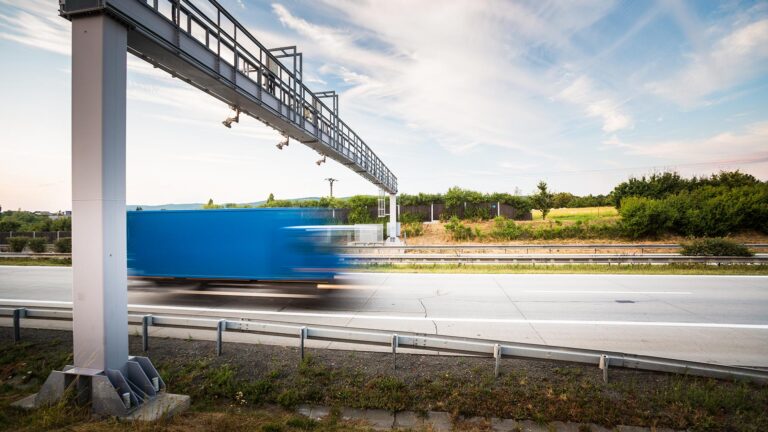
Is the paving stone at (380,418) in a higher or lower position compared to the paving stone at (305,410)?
higher

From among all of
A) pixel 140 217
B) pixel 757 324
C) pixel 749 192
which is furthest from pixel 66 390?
pixel 749 192

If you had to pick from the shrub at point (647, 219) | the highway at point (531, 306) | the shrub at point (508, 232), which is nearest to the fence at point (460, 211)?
the shrub at point (508, 232)

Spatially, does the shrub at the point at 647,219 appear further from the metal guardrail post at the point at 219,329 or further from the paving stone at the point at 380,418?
the metal guardrail post at the point at 219,329

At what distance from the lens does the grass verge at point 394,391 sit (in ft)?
14.1

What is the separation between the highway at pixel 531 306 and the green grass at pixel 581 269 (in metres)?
1.08

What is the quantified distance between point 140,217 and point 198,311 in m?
4.53

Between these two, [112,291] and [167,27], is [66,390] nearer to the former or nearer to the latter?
[112,291]

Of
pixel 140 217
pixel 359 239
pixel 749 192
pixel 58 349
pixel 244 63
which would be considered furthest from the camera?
pixel 749 192

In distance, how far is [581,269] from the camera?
663 inches

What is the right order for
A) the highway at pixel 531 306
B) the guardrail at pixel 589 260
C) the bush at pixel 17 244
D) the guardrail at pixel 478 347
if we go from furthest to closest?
the bush at pixel 17 244 < the guardrail at pixel 589 260 < the highway at pixel 531 306 < the guardrail at pixel 478 347

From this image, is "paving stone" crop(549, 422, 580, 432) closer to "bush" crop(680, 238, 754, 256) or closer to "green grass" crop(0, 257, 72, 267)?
"bush" crop(680, 238, 754, 256)

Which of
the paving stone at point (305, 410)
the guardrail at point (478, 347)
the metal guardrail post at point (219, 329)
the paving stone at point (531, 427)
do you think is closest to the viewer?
the paving stone at point (531, 427)

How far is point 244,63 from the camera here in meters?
11.0

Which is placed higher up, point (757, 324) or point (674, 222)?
point (674, 222)
